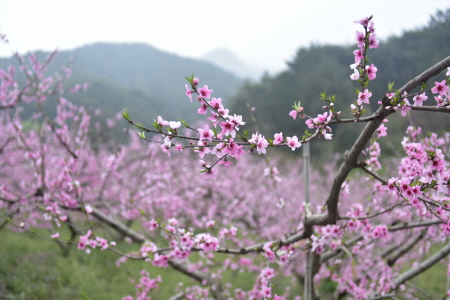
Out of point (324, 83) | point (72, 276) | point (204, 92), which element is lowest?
point (72, 276)

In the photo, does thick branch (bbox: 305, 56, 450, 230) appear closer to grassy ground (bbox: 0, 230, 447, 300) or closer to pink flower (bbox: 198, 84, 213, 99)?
pink flower (bbox: 198, 84, 213, 99)

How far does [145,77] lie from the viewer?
144 feet

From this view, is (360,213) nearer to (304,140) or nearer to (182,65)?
(304,140)

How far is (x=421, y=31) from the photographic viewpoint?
15438mm

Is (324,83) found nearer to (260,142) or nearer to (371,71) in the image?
(371,71)

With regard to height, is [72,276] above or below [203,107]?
below

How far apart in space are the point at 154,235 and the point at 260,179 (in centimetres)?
369

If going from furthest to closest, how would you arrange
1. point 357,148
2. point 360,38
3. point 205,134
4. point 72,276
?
point 72,276 → point 357,148 → point 360,38 → point 205,134

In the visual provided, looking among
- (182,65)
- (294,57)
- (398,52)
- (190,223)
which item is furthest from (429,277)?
(182,65)

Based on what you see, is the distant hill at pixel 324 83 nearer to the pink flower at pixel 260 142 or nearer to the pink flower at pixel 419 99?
the pink flower at pixel 419 99

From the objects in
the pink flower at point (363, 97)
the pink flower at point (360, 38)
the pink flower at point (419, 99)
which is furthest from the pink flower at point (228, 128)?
the pink flower at point (419, 99)

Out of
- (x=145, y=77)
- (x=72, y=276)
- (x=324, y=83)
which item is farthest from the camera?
(x=145, y=77)

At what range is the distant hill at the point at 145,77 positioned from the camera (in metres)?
29.8

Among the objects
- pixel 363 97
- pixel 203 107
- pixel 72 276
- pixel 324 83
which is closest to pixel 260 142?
pixel 203 107
